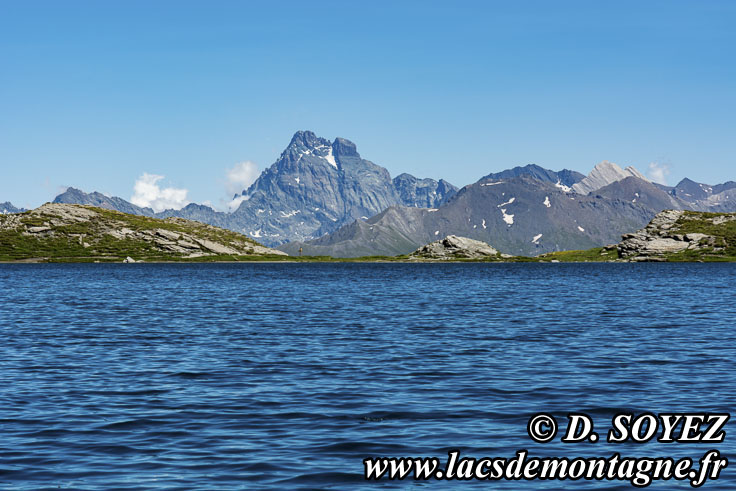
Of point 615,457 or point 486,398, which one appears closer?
point 615,457

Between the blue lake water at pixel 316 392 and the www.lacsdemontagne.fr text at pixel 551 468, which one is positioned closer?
the www.lacsdemontagne.fr text at pixel 551 468

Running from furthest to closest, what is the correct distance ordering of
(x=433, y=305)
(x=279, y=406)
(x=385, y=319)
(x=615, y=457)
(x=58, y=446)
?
1. (x=433, y=305)
2. (x=385, y=319)
3. (x=279, y=406)
4. (x=58, y=446)
5. (x=615, y=457)

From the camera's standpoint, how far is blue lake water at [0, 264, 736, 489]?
23.8 meters

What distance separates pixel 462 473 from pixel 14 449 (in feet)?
48.7

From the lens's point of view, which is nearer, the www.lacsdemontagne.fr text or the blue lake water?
the www.lacsdemontagne.fr text

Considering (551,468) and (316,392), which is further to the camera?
(316,392)

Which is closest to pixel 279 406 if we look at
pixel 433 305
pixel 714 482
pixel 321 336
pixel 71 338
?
pixel 714 482

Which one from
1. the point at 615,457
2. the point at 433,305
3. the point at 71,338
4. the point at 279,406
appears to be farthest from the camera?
the point at 433,305

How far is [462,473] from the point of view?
74.6 ft

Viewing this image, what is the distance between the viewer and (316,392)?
3591 cm

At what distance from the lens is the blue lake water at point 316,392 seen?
78.1ft

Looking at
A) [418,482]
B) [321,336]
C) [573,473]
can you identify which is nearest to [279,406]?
[418,482]

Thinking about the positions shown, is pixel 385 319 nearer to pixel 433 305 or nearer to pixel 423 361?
pixel 433 305

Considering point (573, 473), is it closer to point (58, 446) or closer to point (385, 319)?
point (58, 446)
